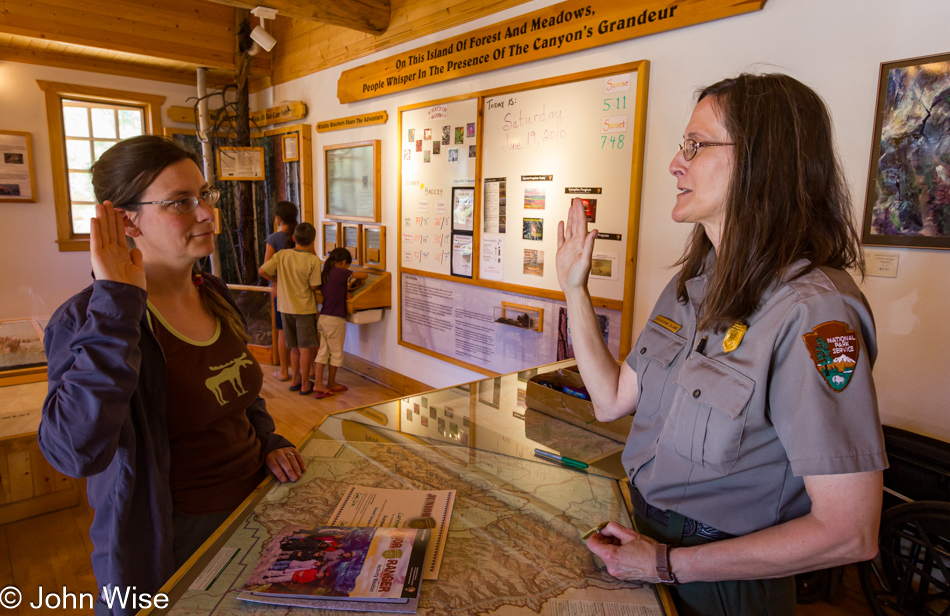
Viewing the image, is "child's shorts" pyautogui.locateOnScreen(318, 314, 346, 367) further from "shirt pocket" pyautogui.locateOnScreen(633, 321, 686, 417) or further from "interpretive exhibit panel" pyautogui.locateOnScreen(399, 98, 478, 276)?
"shirt pocket" pyautogui.locateOnScreen(633, 321, 686, 417)

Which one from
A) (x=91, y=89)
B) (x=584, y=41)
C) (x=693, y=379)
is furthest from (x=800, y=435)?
(x=91, y=89)

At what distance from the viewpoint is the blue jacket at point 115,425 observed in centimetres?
109

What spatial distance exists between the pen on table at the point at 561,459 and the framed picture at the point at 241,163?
20.8ft

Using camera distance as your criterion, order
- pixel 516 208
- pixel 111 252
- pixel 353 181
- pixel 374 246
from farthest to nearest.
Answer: pixel 353 181, pixel 374 246, pixel 516 208, pixel 111 252

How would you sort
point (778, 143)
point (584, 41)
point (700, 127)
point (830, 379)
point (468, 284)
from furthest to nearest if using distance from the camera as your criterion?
1. point (468, 284)
2. point (584, 41)
3. point (700, 127)
4. point (778, 143)
5. point (830, 379)

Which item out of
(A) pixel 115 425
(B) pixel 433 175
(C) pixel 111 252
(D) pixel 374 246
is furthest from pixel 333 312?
(A) pixel 115 425

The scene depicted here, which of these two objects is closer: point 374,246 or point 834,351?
point 834,351

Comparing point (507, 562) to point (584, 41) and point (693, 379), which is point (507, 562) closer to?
point (693, 379)

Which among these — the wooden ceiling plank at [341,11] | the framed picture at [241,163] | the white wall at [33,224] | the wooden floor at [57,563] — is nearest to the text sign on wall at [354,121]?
the wooden ceiling plank at [341,11]

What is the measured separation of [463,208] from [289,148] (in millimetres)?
3238

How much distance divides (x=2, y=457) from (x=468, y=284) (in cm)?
300

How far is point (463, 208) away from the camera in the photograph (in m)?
4.29

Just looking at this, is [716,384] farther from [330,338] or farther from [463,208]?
[330,338]

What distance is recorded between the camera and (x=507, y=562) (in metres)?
1.02
